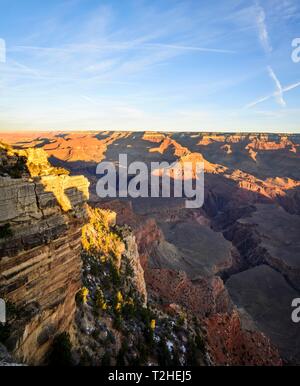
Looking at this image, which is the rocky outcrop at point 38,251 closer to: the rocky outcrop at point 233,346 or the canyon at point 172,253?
the canyon at point 172,253

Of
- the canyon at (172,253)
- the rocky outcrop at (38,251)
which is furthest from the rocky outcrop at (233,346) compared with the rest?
the rocky outcrop at (38,251)

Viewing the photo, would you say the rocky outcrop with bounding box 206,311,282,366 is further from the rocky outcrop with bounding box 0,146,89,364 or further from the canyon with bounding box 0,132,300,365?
the rocky outcrop with bounding box 0,146,89,364

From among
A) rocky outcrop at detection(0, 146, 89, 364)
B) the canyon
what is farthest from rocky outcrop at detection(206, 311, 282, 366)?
rocky outcrop at detection(0, 146, 89, 364)

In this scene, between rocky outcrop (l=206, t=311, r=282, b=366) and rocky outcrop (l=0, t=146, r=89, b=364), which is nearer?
rocky outcrop (l=0, t=146, r=89, b=364)

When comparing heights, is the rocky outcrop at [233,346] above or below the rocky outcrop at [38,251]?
below
